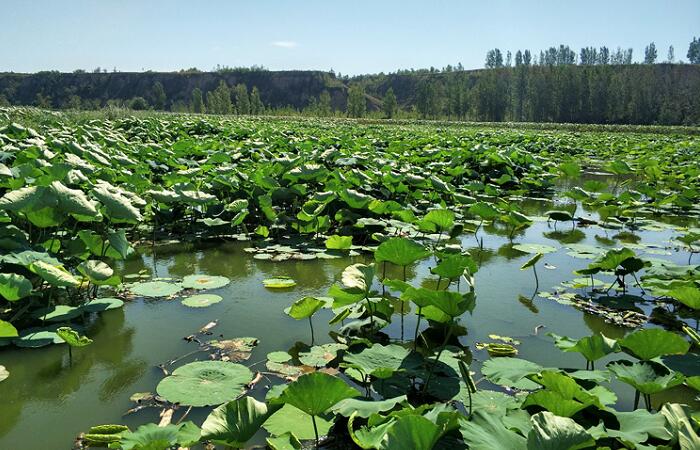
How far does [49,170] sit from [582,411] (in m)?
3.58

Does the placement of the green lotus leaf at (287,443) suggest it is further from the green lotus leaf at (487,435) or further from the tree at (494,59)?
the tree at (494,59)

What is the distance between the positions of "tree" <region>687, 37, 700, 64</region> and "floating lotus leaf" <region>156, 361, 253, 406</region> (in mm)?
141927

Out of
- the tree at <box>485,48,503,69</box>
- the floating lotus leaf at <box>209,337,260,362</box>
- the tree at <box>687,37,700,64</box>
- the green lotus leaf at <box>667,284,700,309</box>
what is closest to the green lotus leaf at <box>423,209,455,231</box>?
the green lotus leaf at <box>667,284,700,309</box>

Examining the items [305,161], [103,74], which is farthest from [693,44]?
[305,161]

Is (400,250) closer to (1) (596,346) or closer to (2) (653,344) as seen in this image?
(1) (596,346)

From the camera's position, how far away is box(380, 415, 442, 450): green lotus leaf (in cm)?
116

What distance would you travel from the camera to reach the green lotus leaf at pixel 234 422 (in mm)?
1322

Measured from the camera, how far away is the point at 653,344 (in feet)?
5.67

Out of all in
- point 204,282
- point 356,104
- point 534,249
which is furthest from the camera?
point 356,104

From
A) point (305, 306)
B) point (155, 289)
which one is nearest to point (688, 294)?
point (305, 306)

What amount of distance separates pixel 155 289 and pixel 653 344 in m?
2.71

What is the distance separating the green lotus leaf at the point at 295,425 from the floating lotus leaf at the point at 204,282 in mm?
1678

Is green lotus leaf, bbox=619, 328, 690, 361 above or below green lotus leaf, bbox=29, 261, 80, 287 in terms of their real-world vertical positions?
below

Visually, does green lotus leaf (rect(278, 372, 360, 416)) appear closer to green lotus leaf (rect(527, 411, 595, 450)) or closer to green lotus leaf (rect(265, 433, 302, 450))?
green lotus leaf (rect(265, 433, 302, 450))
